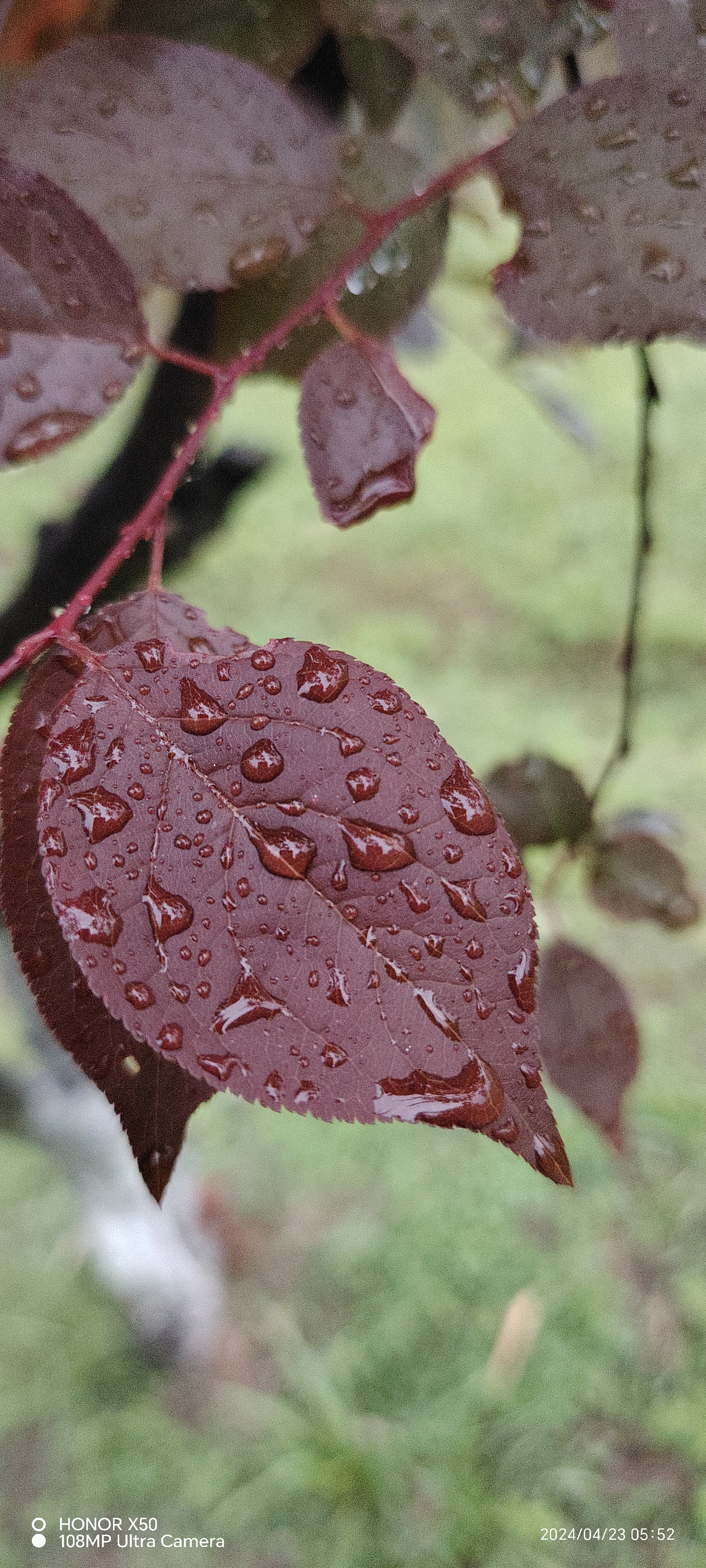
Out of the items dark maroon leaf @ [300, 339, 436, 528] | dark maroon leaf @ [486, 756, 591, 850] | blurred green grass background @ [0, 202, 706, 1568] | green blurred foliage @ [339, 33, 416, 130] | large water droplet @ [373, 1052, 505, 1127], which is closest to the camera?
large water droplet @ [373, 1052, 505, 1127]

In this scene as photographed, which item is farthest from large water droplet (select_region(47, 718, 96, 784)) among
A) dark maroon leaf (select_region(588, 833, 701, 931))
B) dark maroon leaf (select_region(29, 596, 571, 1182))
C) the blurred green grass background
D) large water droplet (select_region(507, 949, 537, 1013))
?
the blurred green grass background

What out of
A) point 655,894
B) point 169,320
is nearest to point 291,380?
point 169,320

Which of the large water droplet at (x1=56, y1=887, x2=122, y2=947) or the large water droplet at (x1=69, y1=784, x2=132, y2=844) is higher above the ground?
the large water droplet at (x1=69, y1=784, x2=132, y2=844)

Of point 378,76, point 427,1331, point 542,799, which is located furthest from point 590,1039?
point 427,1331

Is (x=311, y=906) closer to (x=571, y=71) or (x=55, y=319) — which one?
(x=55, y=319)

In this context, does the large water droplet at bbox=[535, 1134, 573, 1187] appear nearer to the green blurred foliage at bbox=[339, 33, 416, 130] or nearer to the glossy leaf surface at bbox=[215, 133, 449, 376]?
the glossy leaf surface at bbox=[215, 133, 449, 376]

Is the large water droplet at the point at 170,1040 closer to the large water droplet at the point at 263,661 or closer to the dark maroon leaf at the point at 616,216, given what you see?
the large water droplet at the point at 263,661

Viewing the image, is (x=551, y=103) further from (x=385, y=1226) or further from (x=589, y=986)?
(x=385, y=1226)
